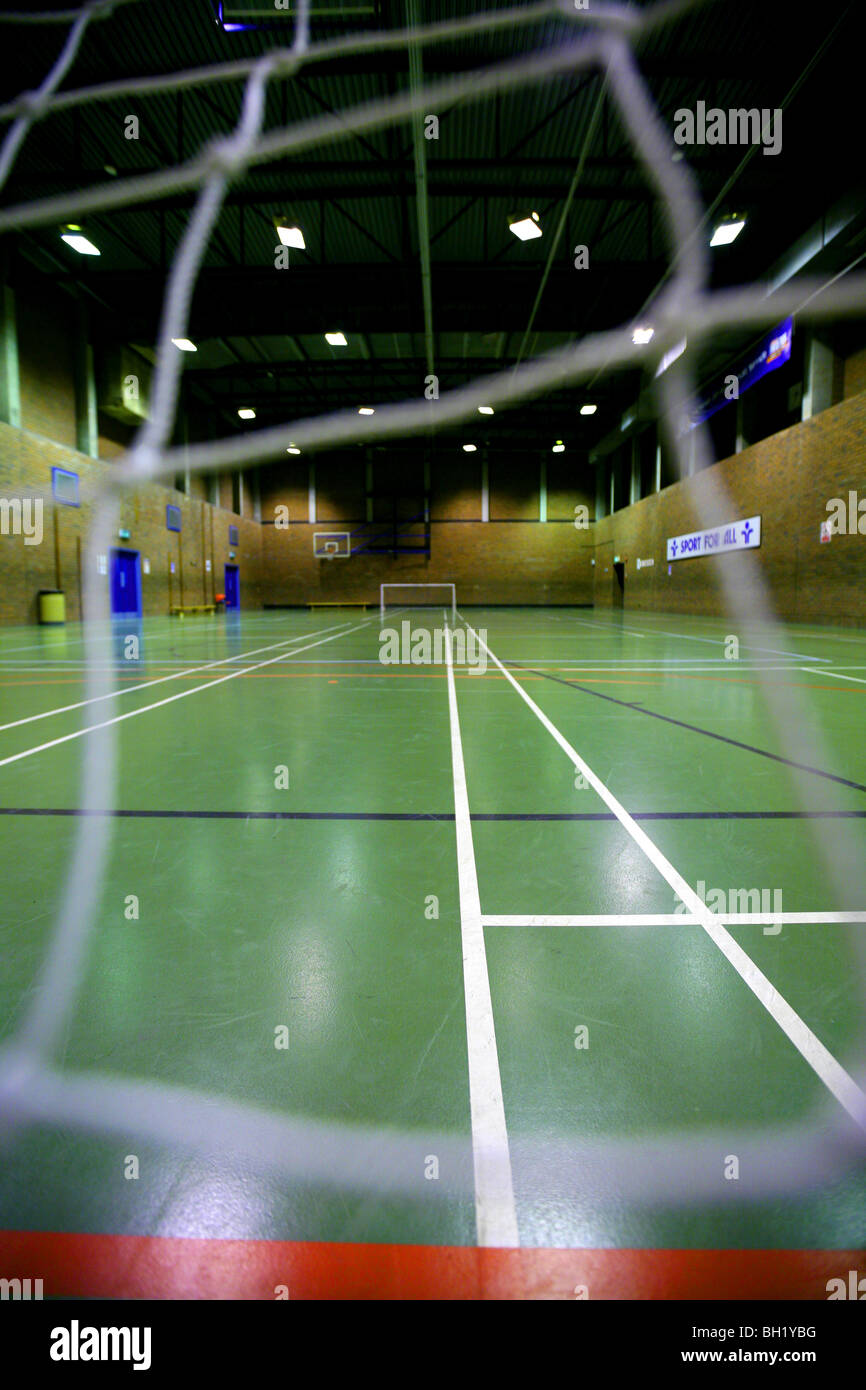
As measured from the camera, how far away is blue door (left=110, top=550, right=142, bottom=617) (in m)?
21.1

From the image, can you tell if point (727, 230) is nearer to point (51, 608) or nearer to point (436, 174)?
point (436, 174)

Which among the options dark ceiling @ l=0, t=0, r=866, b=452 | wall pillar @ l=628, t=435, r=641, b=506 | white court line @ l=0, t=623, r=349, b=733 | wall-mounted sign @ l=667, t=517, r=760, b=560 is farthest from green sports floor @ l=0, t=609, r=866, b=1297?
wall pillar @ l=628, t=435, r=641, b=506

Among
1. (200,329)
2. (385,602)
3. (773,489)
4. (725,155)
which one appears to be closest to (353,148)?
(725,155)

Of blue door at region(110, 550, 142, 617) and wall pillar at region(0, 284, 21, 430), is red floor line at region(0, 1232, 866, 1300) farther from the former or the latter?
blue door at region(110, 550, 142, 617)

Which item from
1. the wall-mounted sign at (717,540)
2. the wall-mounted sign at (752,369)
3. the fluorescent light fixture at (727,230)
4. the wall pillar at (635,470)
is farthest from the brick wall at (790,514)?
the wall pillar at (635,470)

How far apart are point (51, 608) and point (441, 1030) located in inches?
731

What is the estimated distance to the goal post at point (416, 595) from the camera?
34625 mm

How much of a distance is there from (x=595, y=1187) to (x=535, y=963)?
67 centimetres

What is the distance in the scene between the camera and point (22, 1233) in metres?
1.02

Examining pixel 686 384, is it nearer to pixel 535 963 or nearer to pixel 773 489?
pixel 773 489

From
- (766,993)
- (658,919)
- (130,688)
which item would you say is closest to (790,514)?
(130,688)

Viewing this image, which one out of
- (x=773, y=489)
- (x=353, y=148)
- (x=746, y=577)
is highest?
(x=353, y=148)

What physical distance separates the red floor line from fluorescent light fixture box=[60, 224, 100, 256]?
1765 centimetres

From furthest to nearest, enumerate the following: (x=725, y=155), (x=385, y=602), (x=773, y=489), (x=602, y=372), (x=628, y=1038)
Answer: (x=385, y=602) → (x=602, y=372) → (x=773, y=489) → (x=725, y=155) → (x=628, y=1038)
